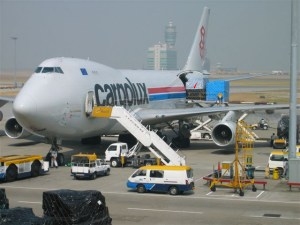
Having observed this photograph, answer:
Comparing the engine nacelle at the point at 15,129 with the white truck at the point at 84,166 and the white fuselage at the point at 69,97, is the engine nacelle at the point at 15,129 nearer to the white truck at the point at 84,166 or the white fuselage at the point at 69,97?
the white fuselage at the point at 69,97

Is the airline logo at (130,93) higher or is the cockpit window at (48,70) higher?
the cockpit window at (48,70)

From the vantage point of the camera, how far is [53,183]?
31625 mm

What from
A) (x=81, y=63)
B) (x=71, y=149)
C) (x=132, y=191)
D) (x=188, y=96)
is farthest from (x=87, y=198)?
(x=188, y=96)

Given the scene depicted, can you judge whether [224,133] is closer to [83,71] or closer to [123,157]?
[123,157]

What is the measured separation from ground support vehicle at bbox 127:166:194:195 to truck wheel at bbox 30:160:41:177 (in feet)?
24.3

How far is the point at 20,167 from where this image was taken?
33.0m

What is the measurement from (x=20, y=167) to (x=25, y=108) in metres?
3.39

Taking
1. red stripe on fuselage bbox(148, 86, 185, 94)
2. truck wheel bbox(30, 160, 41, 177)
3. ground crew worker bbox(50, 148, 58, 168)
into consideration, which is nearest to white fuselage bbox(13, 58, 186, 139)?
ground crew worker bbox(50, 148, 58, 168)

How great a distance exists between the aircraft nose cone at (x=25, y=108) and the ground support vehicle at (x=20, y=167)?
238 cm

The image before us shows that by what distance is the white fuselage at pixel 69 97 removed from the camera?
113 feet

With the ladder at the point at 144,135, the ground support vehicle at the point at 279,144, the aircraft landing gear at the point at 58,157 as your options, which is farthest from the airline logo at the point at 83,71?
the ground support vehicle at the point at 279,144

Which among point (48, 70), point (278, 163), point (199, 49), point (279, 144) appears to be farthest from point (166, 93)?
point (278, 163)

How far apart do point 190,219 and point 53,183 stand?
35.7 feet

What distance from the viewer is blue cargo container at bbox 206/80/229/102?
192ft
